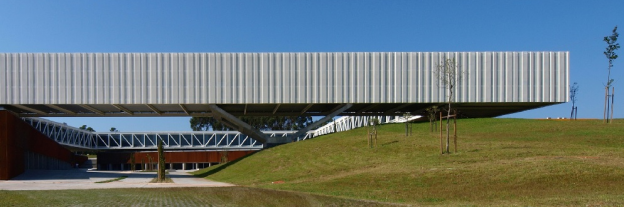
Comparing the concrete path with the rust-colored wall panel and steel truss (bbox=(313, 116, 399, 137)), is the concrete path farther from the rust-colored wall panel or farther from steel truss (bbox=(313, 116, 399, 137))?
steel truss (bbox=(313, 116, 399, 137))

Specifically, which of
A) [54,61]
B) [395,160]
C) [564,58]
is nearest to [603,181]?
[395,160]

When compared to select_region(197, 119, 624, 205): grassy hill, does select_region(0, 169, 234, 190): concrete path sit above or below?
below

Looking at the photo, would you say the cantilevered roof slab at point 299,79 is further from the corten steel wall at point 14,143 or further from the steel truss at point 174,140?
the steel truss at point 174,140

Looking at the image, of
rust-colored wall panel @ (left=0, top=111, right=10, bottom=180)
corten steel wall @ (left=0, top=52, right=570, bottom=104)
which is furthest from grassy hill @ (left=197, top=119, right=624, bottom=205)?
rust-colored wall panel @ (left=0, top=111, right=10, bottom=180)

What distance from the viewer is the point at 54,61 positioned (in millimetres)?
48625

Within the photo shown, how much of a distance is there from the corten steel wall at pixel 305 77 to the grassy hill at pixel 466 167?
11.4 ft

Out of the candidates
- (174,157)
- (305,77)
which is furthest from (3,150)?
(174,157)

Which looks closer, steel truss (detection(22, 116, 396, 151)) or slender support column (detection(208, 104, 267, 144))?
slender support column (detection(208, 104, 267, 144))

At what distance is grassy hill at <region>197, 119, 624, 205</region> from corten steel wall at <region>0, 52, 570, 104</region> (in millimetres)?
3472

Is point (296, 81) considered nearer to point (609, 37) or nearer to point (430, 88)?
point (430, 88)

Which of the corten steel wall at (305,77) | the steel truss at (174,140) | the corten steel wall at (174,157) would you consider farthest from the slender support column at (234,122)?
the steel truss at (174,140)

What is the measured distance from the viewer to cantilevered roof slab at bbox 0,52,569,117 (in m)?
49.1

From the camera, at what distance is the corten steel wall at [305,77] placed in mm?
49156

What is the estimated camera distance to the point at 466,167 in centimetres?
2497
